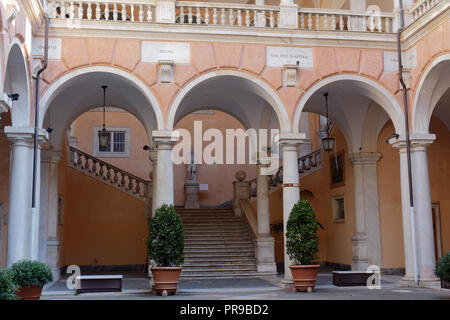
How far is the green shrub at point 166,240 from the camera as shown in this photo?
37.4ft

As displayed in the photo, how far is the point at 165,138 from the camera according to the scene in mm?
12500

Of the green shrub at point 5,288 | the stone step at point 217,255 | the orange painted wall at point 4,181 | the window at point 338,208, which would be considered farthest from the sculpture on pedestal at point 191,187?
the green shrub at point 5,288

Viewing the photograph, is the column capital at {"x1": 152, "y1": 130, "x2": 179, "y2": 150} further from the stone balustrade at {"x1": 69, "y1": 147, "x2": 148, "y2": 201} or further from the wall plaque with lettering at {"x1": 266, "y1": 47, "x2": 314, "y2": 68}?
the stone balustrade at {"x1": 69, "y1": 147, "x2": 148, "y2": 201}

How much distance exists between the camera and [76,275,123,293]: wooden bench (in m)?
12.0

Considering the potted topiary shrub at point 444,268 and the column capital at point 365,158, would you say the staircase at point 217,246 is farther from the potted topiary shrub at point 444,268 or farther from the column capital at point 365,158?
the potted topiary shrub at point 444,268

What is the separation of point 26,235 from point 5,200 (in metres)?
3.19

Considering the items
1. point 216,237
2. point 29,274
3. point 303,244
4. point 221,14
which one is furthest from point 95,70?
point 216,237

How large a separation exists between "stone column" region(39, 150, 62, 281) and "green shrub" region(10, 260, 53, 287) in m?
5.51

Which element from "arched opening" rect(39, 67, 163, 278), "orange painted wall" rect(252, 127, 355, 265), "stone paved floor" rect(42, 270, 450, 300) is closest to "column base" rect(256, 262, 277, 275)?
"stone paved floor" rect(42, 270, 450, 300)

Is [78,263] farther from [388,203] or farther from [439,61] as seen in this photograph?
[439,61]

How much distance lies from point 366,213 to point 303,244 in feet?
16.3

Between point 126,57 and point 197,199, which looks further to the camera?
point 197,199

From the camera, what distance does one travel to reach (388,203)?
16344 mm
